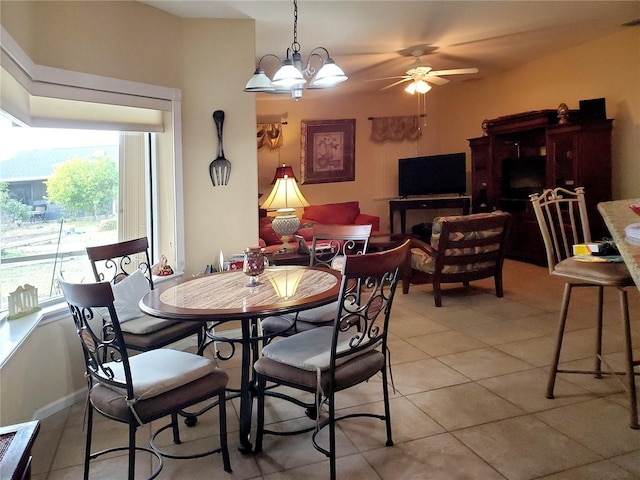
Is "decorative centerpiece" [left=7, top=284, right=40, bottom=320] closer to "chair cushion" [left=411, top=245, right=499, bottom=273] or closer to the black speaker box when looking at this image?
"chair cushion" [left=411, top=245, right=499, bottom=273]

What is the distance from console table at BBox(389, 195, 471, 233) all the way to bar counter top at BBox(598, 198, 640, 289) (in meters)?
5.05

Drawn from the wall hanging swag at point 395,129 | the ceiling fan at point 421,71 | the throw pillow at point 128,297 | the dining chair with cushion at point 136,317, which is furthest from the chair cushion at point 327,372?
the wall hanging swag at point 395,129

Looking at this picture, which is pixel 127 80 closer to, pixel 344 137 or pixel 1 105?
pixel 1 105

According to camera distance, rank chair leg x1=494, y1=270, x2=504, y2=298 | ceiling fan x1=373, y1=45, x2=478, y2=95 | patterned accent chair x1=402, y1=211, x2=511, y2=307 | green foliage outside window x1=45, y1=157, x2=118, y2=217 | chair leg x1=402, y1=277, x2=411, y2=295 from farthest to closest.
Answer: ceiling fan x1=373, y1=45, x2=478, y2=95
chair leg x1=402, y1=277, x2=411, y2=295
chair leg x1=494, y1=270, x2=504, y2=298
patterned accent chair x1=402, y1=211, x2=511, y2=307
green foliage outside window x1=45, y1=157, x2=118, y2=217

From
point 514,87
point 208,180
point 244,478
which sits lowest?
point 244,478

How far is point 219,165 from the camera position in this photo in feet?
12.1

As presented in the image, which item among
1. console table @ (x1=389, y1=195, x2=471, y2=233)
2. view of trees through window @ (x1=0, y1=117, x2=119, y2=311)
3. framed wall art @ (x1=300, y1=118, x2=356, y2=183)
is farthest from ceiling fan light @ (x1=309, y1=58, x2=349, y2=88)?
console table @ (x1=389, y1=195, x2=471, y2=233)

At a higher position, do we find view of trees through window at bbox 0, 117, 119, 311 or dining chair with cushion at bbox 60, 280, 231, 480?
view of trees through window at bbox 0, 117, 119, 311

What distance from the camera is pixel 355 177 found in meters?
7.97

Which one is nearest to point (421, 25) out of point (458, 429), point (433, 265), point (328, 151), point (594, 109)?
point (433, 265)

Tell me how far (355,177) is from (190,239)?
15.4 feet

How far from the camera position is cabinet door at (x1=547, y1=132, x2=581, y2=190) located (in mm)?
5523

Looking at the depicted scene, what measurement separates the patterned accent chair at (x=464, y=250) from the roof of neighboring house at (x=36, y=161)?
2.94 m

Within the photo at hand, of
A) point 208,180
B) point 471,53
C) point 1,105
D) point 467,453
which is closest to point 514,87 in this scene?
point 471,53
